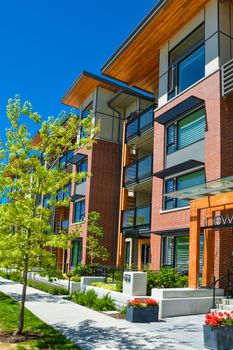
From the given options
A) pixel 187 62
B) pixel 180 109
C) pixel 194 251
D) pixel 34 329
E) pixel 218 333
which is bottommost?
pixel 34 329

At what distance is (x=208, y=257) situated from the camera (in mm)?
14719

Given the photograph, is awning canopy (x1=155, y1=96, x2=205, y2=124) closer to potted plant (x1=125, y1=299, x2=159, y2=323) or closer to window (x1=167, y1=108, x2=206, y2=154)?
window (x1=167, y1=108, x2=206, y2=154)

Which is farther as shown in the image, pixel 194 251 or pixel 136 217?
pixel 136 217

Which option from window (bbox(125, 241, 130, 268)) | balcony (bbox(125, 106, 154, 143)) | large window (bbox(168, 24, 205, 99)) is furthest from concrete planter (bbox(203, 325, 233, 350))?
window (bbox(125, 241, 130, 268))

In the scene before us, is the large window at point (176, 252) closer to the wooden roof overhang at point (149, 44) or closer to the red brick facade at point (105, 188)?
the red brick facade at point (105, 188)

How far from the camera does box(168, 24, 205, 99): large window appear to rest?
1912cm

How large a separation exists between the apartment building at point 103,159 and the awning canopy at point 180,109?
735 centimetres

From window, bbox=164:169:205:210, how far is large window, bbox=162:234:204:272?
1.62 meters

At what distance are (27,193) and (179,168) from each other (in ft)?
33.2

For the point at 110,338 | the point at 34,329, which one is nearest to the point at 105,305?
the point at 34,329

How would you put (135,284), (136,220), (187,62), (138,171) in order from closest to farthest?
1. (135,284)
2. (187,62)
3. (136,220)
4. (138,171)

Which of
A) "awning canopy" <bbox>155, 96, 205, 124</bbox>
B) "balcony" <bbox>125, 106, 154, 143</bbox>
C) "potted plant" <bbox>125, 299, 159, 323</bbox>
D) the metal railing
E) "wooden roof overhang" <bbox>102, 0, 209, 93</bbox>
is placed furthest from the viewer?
"balcony" <bbox>125, 106, 154, 143</bbox>

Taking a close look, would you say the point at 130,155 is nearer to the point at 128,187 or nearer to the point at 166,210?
the point at 128,187

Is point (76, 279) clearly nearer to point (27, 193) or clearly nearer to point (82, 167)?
point (27, 193)
